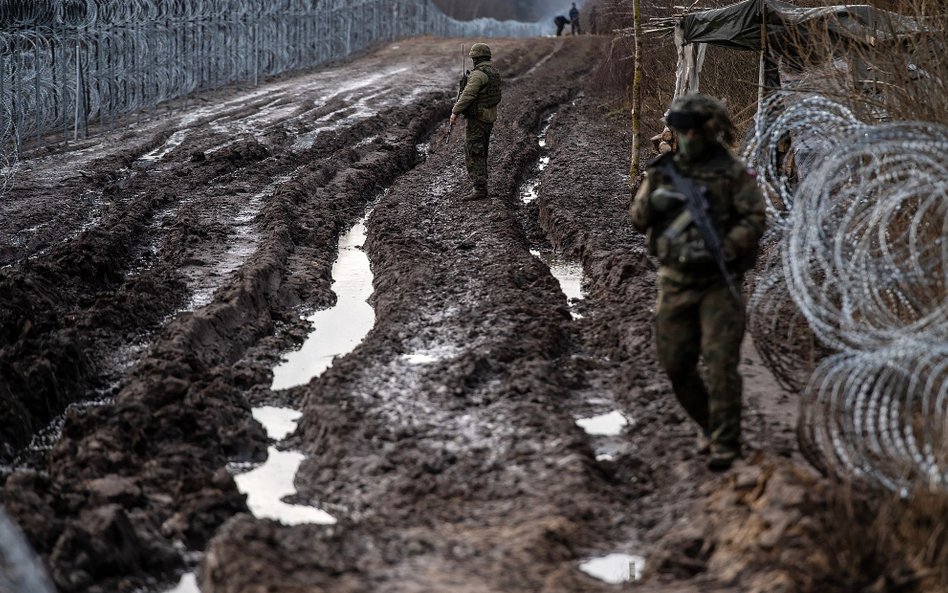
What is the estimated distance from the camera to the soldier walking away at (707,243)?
625 centimetres

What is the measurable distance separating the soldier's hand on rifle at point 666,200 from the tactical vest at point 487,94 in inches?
354

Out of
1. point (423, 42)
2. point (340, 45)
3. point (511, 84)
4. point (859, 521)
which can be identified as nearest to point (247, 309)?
point (859, 521)

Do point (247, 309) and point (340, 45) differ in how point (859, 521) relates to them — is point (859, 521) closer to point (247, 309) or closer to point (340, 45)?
point (247, 309)

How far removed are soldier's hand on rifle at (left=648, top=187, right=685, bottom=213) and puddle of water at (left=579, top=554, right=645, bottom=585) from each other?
176 cm

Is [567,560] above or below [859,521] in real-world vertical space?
below

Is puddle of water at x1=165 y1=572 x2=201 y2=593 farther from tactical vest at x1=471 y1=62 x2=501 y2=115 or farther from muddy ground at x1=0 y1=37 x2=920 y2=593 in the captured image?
tactical vest at x1=471 y1=62 x2=501 y2=115

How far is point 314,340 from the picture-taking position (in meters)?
10.5

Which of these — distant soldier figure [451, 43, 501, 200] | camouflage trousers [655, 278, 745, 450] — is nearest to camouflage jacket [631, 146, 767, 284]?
camouflage trousers [655, 278, 745, 450]

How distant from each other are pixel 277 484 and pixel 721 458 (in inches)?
102

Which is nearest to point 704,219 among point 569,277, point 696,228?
point 696,228

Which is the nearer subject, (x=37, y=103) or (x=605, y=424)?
(x=605, y=424)

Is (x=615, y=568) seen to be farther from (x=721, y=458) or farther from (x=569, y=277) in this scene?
(x=569, y=277)

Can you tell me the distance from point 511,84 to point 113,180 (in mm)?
18626

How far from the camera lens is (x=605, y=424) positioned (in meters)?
8.05
